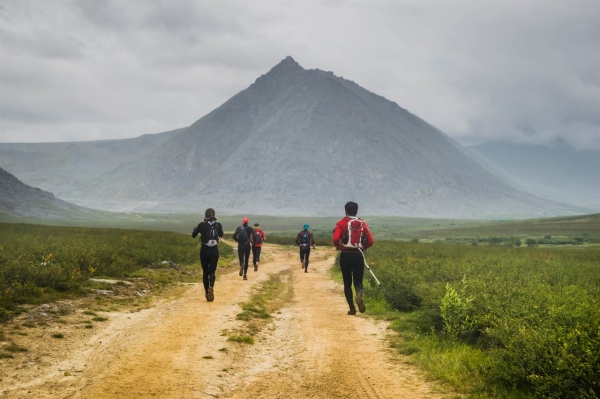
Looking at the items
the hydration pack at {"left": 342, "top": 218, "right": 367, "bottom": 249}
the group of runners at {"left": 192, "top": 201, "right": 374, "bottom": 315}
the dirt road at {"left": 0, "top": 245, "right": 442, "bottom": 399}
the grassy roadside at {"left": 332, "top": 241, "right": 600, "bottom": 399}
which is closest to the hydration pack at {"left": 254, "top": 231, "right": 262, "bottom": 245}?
the group of runners at {"left": 192, "top": 201, "right": 374, "bottom": 315}

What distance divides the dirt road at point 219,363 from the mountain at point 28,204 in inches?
5768

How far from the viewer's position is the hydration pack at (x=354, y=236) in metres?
13.5

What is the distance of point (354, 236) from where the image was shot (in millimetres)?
13531

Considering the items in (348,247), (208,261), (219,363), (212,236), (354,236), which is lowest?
(219,363)

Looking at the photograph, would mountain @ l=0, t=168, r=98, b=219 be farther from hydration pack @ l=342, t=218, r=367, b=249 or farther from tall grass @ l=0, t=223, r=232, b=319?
hydration pack @ l=342, t=218, r=367, b=249

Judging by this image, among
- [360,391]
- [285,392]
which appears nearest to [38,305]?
[285,392]

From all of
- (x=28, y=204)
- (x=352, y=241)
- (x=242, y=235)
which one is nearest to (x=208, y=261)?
(x=352, y=241)

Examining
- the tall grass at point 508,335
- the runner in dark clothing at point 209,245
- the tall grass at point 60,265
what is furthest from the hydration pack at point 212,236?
the tall grass at point 508,335

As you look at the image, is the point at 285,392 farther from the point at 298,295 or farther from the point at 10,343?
the point at 298,295

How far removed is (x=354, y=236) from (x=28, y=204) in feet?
563

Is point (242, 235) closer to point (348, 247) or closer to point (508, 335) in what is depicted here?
point (348, 247)

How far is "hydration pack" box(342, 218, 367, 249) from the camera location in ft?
44.4

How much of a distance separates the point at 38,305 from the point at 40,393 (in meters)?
6.91

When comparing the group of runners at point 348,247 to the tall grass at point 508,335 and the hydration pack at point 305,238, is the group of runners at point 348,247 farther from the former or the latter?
the hydration pack at point 305,238
